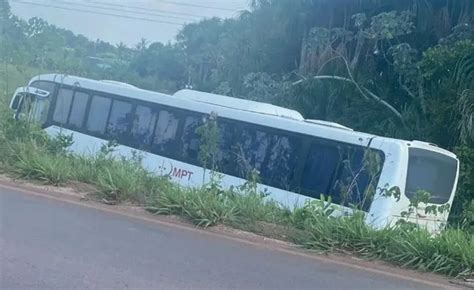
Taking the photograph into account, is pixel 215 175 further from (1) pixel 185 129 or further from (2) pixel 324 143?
(1) pixel 185 129

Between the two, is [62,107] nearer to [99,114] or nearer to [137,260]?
[99,114]

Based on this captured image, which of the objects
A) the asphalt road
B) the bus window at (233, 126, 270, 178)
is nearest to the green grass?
the asphalt road

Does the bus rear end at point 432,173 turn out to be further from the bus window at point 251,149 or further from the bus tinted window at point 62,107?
the bus tinted window at point 62,107

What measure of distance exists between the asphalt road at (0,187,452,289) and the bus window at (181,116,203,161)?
328 inches

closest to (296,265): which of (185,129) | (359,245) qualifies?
(359,245)

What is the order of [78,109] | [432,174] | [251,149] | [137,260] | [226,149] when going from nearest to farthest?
1. [137,260]
2. [432,174]
3. [251,149]
4. [226,149]
5. [78,109]

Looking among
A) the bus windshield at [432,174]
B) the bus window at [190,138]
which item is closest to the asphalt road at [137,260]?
the bus windshield at [432,174]

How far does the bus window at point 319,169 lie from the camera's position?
16.3 m

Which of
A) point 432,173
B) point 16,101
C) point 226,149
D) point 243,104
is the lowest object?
point 16,101

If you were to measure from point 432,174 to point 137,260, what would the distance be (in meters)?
9.56

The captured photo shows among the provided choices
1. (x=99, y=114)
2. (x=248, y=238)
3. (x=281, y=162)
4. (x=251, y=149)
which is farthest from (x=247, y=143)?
(x=248, y=238)

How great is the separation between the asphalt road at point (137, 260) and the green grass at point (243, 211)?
60 centimetres

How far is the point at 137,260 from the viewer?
7.94 metres

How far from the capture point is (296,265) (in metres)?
8.52
